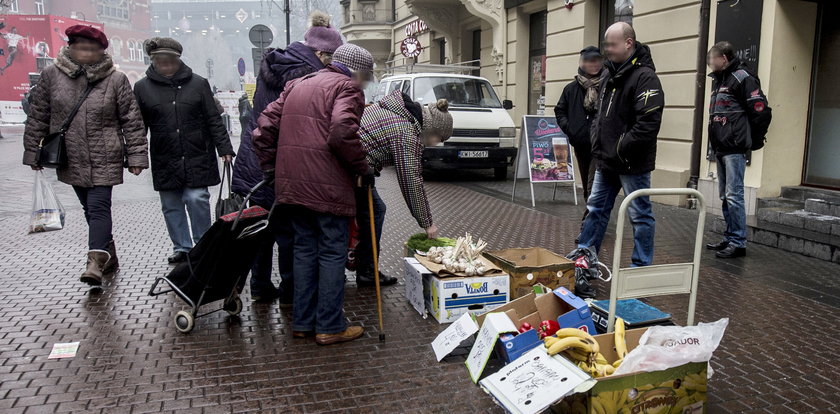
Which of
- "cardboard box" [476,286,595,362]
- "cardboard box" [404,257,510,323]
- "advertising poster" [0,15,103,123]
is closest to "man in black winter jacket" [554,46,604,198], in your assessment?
"cardboard box" [404,257,510,323]

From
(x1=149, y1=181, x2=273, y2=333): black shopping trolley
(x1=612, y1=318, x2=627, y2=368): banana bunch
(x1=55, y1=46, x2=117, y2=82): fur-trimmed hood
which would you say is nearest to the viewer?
(x1=612, y1=318, x2=627, y2=368): banana bunch

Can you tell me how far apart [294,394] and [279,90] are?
2307mm

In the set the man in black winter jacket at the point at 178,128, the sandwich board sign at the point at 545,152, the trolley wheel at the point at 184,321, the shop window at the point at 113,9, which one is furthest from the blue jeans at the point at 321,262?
the shop window at the point at 113,9

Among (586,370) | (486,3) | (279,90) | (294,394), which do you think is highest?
(486,3)

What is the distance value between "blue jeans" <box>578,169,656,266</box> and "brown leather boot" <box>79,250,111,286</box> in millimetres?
3912

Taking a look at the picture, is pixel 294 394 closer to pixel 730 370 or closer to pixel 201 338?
pixel 201 338

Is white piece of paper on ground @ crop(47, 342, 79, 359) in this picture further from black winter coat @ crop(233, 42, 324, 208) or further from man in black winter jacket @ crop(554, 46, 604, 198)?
man in black winter jacket @ crop(554, 46, 604, 198)

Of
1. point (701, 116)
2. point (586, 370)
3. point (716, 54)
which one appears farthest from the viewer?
point (701, 116)

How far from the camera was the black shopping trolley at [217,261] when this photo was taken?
13.4ft

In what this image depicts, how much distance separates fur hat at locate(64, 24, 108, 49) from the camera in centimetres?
500

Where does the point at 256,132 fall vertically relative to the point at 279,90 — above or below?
below

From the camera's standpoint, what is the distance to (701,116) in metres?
8.83

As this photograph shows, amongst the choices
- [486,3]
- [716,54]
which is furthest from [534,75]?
[716,54]

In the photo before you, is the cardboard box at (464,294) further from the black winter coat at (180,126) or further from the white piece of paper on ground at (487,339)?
the black winter coat at (180,126)
